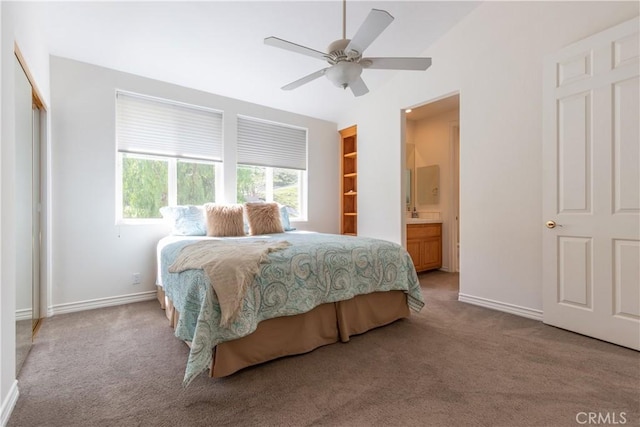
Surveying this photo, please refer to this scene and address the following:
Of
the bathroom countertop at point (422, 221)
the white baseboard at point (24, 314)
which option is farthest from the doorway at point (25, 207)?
the bathroom countertop at point (422, 221)

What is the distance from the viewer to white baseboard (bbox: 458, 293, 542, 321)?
105 inches

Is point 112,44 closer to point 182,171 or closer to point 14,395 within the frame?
point 182,171

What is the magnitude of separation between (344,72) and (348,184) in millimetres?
3120

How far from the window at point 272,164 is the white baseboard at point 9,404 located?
2.71 m

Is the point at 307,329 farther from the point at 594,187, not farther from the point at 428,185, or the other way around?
the point at 428,185

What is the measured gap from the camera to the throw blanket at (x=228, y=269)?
5.42ft

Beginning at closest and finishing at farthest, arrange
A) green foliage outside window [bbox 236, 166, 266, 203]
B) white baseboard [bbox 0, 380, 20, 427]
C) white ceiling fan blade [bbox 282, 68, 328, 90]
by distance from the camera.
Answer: white baseboard [bbox 0, 380, 20, 427] → white ceiling fan blade [bbox 282, 68, 328, 90] → green foliage outside window [bbox 236, 166, 266, 203]

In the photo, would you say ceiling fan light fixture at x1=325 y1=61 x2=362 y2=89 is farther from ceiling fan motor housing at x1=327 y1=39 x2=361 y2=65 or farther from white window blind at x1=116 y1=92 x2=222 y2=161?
white window blind at x1=116 y1=92 x2=222 y2=161

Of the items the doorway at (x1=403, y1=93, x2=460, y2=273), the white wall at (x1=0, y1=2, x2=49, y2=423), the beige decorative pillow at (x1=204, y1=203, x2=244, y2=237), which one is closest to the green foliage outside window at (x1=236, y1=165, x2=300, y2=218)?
the beige decorative pillow at (x1=204, y1=203, x2=244, y2=237)

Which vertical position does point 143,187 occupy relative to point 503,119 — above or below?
below

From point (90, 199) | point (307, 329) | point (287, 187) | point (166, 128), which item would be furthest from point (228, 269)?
point (287, 187)

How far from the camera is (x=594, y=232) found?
223 cm

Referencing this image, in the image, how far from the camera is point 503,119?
2877mm

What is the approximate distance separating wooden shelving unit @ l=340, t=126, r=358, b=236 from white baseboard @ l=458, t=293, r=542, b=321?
→ 6.90ft
